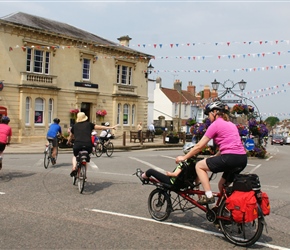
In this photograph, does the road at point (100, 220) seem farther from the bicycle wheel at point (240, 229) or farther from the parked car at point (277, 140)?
the parked car at point (277, 140)

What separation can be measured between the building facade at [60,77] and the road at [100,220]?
58.2 ft

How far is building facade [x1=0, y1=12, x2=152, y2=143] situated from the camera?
86.3 ft

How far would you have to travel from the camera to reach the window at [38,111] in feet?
91.4

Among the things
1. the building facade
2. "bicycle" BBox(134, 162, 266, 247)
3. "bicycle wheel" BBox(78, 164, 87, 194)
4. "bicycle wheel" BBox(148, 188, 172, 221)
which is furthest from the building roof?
"bicycle" BBox(134, 162, 266, 247)

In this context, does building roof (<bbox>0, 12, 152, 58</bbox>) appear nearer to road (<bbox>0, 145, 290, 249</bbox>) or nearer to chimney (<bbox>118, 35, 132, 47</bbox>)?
chimney (<bbox>118, 35, 132, 47</bbox>)

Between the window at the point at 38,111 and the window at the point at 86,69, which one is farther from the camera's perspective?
the window at the point at 86,69

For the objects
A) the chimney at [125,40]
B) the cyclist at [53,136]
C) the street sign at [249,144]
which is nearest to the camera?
the cyclist at [53,136]

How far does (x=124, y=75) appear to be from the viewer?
34688mm

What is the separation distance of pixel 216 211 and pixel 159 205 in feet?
3.81

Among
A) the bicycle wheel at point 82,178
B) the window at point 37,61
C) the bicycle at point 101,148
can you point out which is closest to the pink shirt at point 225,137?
the bicycle wheel at point 82,178

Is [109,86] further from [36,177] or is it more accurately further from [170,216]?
[170,216]

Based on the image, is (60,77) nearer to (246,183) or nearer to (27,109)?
(27,109)

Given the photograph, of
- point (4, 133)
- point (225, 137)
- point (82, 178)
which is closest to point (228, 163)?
point (225, 137)

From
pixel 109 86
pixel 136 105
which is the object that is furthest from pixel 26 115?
pixel 136 105
